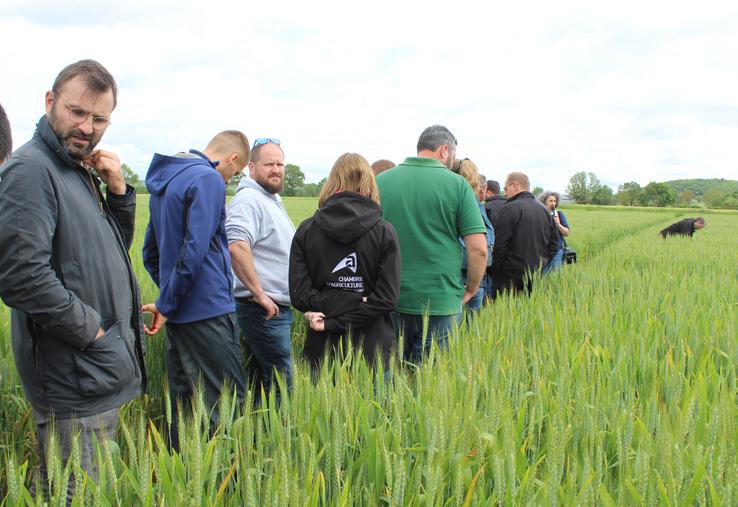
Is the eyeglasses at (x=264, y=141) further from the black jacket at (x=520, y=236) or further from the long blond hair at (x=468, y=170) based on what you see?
the black jacket at (x=520, y=236)

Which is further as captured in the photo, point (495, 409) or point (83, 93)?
point (83, 93)

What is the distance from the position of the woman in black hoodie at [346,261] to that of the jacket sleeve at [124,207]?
850 mm

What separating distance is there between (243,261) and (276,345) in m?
0.58

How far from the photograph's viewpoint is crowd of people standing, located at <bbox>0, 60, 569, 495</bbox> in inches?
73.1

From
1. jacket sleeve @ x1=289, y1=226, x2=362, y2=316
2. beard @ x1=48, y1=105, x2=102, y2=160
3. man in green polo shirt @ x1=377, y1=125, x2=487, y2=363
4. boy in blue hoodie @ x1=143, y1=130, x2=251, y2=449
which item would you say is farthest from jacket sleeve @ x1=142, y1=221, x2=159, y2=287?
man in green polo shirt @ x1=377, y1=125, x2=487, y2=363

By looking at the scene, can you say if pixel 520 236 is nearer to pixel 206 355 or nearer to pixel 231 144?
pixel 231 144

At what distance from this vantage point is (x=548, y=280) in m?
5.41

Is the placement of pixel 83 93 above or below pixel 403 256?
above

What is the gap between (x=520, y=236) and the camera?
5.50 meters

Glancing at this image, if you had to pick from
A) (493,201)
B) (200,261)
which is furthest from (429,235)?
(493,201)

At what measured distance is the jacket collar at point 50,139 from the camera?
6.26 feet

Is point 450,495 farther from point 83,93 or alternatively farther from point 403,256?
point 403,256

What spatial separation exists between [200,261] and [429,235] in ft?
5.01

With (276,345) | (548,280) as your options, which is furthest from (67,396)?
(548,280)
